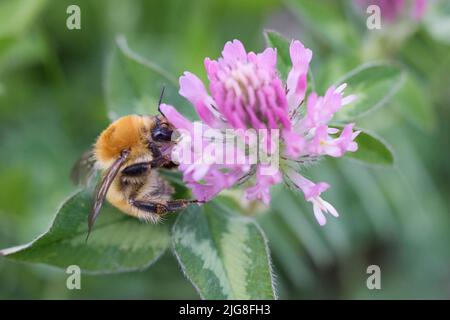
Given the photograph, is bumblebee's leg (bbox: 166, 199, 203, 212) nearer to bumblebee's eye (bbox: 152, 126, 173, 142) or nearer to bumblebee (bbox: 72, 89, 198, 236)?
bumblebee (bbox: 72, 89, 198, 236)

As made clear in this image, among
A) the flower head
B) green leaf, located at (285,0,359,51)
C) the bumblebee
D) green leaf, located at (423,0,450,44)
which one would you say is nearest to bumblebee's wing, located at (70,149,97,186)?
the bumblebee

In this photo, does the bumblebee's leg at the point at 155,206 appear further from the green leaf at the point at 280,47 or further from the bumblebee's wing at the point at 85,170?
the green leaf at the point at 280,47

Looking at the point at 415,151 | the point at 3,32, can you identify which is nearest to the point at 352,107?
the point at 415,151

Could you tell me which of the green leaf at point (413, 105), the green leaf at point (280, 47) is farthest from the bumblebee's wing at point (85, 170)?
the green leaf at point (413, 105)

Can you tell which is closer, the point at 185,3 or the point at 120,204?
the point at 120,204

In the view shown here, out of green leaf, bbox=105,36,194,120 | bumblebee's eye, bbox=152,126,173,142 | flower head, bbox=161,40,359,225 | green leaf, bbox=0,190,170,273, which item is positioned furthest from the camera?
green leaf, bbox=105,36,194,120

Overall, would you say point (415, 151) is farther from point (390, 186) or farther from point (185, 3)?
point (185, 3)
